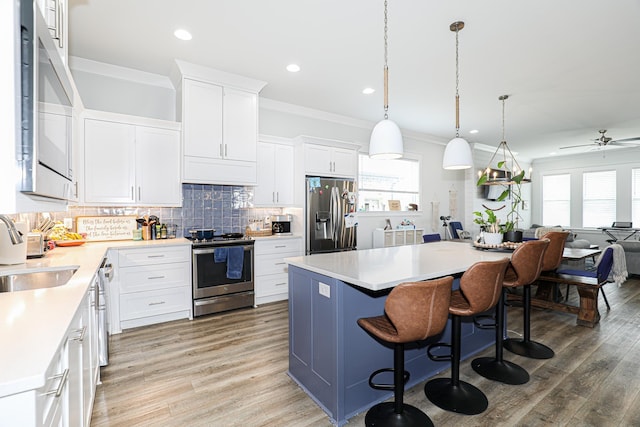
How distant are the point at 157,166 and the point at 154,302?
5.17 ft

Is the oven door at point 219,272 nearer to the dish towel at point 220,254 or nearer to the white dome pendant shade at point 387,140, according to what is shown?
the dish towel at point 220,254

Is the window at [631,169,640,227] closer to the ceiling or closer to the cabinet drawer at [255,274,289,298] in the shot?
the ceiling

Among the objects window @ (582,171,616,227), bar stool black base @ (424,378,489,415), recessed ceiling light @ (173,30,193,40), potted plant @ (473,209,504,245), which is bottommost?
bar stool black base @ (424,378,489,415)

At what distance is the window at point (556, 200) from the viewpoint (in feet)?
31.3

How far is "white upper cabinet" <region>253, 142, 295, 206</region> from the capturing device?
14.8 ft

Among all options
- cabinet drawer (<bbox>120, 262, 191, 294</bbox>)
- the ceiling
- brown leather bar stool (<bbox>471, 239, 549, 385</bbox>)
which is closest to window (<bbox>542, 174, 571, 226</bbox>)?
the ceiling

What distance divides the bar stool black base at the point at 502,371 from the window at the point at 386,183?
3.67m

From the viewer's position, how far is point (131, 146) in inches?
142

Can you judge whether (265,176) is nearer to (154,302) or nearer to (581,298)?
(154,302)

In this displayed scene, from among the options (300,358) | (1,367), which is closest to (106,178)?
(300,358)

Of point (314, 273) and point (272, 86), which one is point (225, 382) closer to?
point (314, 273)

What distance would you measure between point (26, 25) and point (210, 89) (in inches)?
120

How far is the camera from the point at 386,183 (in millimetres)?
6480

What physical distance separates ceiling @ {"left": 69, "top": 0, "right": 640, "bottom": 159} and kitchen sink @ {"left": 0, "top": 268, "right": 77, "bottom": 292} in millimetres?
2157
